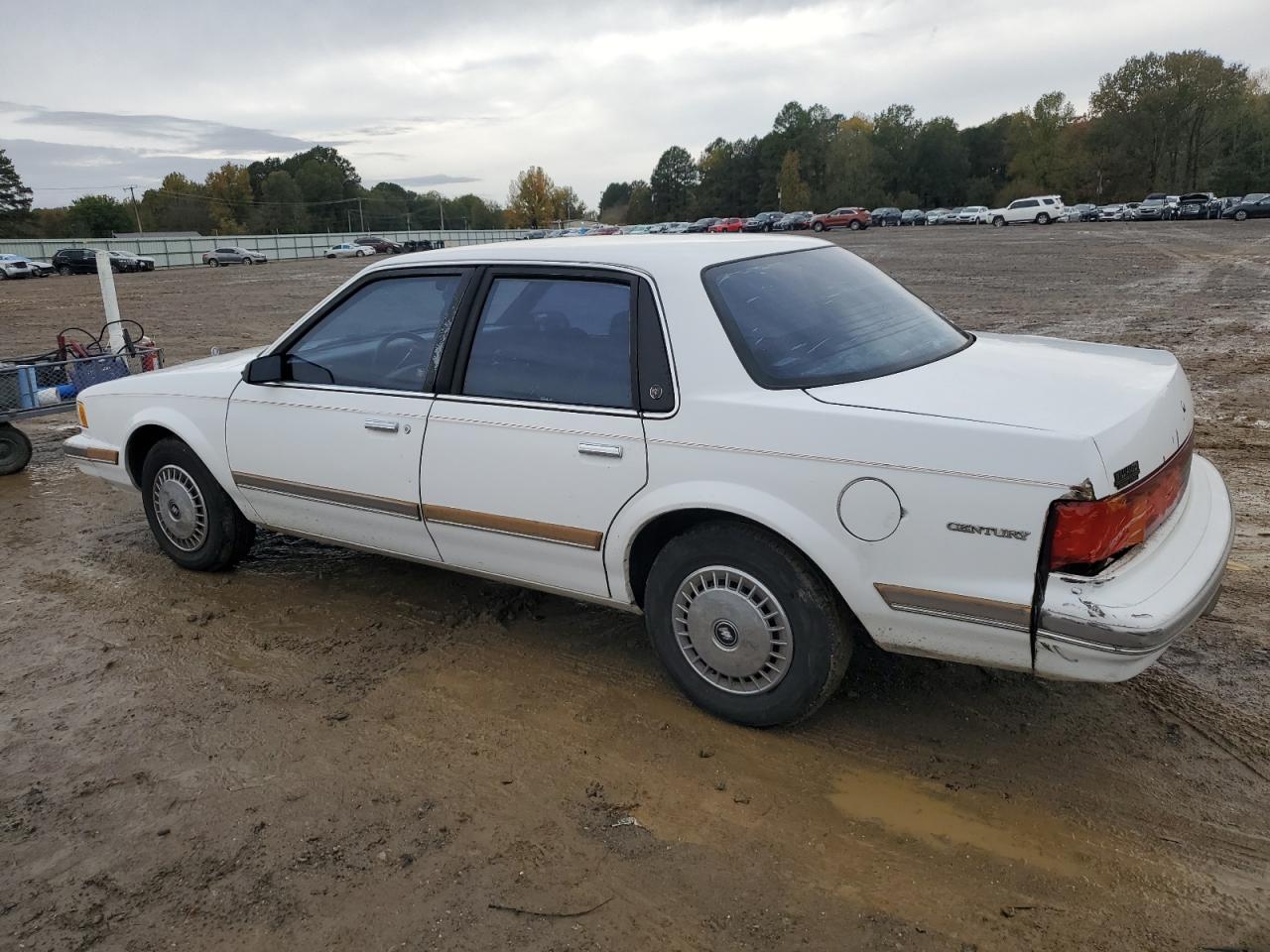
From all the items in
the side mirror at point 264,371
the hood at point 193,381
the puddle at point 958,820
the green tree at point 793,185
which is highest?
the green tree at point 793,185

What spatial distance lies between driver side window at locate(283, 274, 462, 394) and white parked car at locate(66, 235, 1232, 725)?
1 cm

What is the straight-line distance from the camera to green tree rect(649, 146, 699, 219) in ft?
409

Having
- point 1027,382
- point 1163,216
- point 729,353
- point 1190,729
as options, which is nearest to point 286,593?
point 729,353

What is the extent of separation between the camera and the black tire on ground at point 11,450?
7441mm

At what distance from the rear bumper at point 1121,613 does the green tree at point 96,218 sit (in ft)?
354

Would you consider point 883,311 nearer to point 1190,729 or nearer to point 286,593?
point 1190,729

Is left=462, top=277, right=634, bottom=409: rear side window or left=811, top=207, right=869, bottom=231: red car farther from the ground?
left=811, top=207, right=869, bottom=231: red car

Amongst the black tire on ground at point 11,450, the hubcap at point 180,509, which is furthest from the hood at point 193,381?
the black tire on ground at point 11,450

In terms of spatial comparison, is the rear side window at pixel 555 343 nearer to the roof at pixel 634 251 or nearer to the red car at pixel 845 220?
the roof at pixel 634 251

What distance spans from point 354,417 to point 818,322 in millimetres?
2032

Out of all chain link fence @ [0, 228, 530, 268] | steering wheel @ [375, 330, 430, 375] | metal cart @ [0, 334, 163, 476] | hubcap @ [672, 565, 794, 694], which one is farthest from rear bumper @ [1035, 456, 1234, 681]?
chain link fence @ [0, 228, 530, 268]

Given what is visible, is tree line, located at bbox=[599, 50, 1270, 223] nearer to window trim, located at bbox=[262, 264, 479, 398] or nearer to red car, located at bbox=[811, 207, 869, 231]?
red car, located at bbox=[811, 207, 869, 231]

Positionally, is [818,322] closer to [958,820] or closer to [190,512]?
[958,820]

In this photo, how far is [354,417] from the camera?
4121 mm
